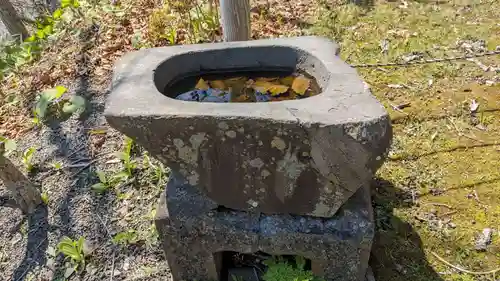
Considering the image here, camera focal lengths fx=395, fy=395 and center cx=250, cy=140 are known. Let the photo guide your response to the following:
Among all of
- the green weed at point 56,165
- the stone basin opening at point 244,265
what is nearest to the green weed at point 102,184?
the green weed at point 56,165

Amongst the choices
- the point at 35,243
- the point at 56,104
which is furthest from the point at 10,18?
the point at 35,243

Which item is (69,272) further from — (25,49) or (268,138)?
(25,49)

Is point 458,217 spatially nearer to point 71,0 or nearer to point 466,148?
point 466,148

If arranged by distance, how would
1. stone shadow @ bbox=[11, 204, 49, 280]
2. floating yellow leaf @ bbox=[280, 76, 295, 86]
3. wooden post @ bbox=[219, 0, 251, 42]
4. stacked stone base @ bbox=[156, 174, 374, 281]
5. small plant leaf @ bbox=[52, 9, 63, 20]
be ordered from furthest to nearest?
small plant leaf @ bbox=[52, 9, 63, 20]
wooden post @ bbox=[219, 0, 251, 42]
stone shadow @ bbox=[11, 204, 49, 280]
floating yellow leaf @ bbox=[280, 76, 295, 86]
stacked stone base @ bbox=[156, 174, 374, 281]

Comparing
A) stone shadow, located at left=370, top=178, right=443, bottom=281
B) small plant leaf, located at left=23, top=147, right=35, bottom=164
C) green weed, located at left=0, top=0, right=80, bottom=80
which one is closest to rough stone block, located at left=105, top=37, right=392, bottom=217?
stone shadow, located at left=370, top=178, right=443, bottom=281

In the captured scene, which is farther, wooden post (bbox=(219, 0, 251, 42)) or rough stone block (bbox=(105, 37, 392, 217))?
wooden post (bbox=(219, 0, 251, 42))

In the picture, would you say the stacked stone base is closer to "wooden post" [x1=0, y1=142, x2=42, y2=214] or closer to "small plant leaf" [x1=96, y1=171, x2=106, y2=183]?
"small plant leaf" [x1=96, y1=171, x2=106, y2=183]

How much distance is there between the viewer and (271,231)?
2.17m

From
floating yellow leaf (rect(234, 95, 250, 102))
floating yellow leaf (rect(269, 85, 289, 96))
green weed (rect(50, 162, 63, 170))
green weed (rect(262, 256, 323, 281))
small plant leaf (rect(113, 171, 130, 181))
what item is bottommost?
green weed (rect(262, 256, 323, 281))

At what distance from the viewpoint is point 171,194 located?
2229mm

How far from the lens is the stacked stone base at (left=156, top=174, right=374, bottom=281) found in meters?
2.12

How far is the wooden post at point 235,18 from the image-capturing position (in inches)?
142

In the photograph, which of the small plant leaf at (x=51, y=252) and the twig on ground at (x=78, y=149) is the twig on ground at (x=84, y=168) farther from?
the small plant leaf at (x=51, y=252)

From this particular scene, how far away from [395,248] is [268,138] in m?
1.42
